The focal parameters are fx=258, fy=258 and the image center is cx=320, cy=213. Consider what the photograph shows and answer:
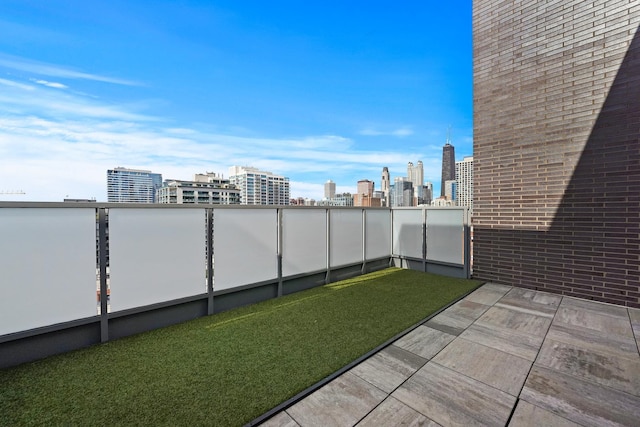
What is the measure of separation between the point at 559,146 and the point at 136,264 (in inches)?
252

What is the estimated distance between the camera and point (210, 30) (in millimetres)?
8008

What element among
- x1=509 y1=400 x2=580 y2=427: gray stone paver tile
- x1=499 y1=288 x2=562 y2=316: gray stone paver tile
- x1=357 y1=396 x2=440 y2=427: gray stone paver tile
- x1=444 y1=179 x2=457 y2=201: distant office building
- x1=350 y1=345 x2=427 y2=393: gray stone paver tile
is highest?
x1=444 y1=179 x2=457 y2=201: distant office building

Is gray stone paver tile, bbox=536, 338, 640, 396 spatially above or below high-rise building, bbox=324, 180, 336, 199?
below

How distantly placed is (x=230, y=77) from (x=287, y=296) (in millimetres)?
10352

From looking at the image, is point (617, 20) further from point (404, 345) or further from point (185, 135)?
point (185, 135)

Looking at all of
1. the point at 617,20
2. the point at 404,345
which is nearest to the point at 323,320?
the point at 404,345

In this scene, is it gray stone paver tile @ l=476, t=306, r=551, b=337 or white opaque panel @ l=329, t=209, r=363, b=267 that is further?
white opaque panel @ l=329, t=209, r=363, b=267

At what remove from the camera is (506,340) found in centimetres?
271

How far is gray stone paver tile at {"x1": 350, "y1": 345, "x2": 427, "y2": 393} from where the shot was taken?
6.59ft

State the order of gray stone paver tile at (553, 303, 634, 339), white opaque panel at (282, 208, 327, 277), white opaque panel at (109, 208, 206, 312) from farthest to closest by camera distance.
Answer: white opaque panel at (282, 208, 327, 277)
gray stone paver tile at (553, 303, 634, 339)
white opaque panel at (109, 208, 206, 312)

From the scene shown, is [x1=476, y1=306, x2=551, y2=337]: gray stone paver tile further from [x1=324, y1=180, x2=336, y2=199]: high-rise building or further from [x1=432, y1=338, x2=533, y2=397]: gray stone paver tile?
[x1=324, y1=180, x2=336, y2=199]: high-rise building

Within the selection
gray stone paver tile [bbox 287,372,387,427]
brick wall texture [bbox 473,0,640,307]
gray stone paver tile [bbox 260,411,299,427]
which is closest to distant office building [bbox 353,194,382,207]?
brick wall texture [bbox 473,0,640,307]

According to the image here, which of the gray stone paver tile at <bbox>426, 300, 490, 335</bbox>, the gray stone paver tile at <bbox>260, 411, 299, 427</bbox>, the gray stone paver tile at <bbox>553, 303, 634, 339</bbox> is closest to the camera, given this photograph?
the gray stone paver tile at <bbox>260, 411, 299, 427</bbox>

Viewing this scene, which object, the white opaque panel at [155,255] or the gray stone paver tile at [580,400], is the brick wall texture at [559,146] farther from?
the white opaque panel at [155,255]
